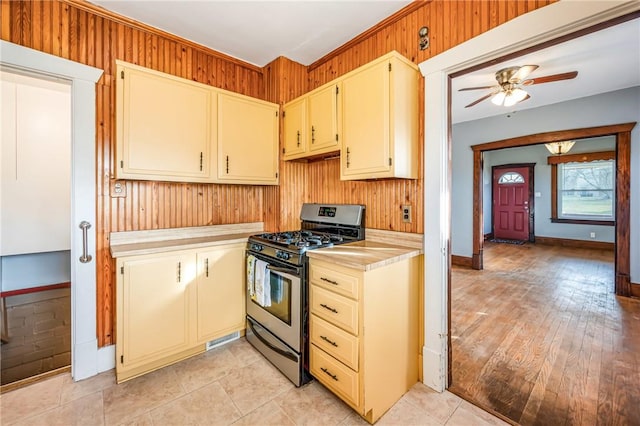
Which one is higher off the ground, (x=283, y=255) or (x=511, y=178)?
(x=511, y=178)

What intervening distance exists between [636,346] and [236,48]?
453 cm

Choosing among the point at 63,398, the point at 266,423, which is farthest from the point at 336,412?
the point at 63,398

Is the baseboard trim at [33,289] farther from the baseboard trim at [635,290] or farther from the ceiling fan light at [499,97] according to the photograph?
the baseboard trim at [635,290]

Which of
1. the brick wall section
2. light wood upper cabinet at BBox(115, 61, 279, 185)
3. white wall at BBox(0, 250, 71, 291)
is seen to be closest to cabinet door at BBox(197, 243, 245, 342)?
light wood upper cabinet at BBox(115, 61, 279, 185)

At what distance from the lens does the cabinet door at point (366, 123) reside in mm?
1900

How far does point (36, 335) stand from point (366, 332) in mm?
3230

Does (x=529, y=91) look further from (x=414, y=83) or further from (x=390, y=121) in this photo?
(x=390, y=121)

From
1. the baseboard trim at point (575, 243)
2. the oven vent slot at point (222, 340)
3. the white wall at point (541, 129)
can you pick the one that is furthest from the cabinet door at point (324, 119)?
the baseboard trim at point (575, 243)

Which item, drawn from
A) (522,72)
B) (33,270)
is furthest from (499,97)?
(33,270)

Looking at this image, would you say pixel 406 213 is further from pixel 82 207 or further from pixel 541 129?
pixel 541 129

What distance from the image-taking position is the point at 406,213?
6.97ft

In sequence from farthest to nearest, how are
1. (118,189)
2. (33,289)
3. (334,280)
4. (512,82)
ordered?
(33,289)
(512,82)
(118,189)
(334,280)

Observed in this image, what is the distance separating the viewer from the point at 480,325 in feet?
9.19

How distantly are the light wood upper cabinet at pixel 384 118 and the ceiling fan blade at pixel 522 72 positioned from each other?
5.17 ft
